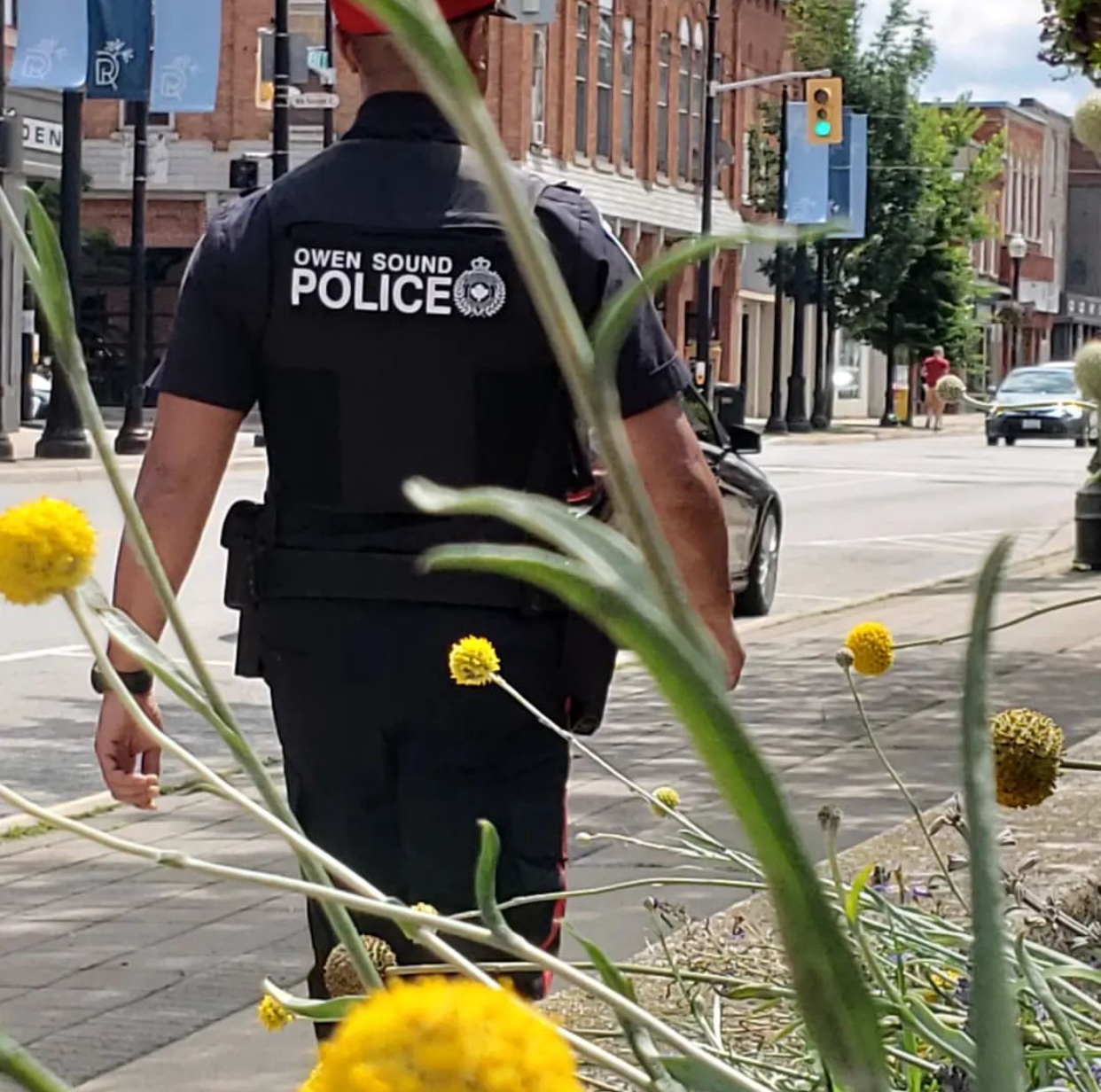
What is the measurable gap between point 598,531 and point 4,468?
2414 cm

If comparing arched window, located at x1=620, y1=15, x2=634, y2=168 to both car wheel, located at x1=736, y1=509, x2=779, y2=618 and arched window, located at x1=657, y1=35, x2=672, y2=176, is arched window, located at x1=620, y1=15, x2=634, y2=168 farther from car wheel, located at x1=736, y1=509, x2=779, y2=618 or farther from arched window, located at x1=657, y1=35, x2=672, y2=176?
car wheel, located at x1=736, y1=509, x2=779, y2=618

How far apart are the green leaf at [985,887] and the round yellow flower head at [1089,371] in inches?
44.0

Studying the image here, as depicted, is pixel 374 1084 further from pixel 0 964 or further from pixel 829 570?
pixel 829 570

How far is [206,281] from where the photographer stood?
3.19m

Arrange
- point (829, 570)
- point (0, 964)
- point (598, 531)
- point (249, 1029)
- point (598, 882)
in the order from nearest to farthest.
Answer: point (598, 531), point (249, 1029), point (0, 964), point (598, 882), point (829, 570)

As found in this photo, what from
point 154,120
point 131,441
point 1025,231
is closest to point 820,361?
point 154,120

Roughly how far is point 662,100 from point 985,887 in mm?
54154

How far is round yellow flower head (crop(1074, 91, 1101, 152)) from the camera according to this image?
2.29 metres

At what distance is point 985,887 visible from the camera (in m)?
0.79

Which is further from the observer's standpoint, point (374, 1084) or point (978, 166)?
point (978, 166)

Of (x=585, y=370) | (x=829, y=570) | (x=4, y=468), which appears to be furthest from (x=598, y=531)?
(x=4, y=468)

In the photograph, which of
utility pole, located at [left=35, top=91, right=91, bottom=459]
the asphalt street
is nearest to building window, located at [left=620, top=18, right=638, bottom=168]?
the asphalt street

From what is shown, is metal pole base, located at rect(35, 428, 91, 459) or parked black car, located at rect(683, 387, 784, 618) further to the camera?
metal pole base, located at rect(35, 428, 91, 459)

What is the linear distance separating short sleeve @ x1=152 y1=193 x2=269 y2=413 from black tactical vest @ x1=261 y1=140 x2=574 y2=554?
A: 0.02 metres
